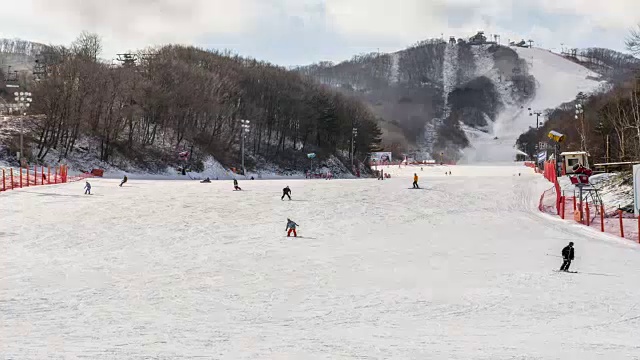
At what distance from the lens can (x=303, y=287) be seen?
1331cm

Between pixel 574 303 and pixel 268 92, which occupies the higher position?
pixel 268 92

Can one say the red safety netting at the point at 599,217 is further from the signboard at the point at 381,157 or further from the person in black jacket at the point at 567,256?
the signboard at the point at 381,157

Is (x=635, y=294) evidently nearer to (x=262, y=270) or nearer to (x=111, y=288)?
(x=262, y=270)

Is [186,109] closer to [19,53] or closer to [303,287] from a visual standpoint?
[303,287]

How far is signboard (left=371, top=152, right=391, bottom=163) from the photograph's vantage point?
407 feet

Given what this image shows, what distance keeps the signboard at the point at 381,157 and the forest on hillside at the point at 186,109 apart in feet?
47.5

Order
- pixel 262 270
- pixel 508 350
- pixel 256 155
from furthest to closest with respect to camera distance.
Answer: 1. pixel 256 155
2. pixel 262 270
3. pixel 508 350

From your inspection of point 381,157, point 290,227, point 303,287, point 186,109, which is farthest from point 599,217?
point 381,157

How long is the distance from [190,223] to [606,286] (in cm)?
1552

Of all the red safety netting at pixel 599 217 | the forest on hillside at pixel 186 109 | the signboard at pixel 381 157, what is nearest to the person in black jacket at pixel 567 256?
the red safety netting at pixel 599 217

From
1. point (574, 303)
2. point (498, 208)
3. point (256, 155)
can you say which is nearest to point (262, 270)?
point (574, 303)

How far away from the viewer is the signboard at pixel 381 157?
124125 mm

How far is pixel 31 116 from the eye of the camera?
6156 cm

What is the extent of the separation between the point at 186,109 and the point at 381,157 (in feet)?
195
